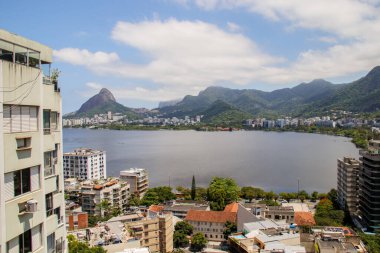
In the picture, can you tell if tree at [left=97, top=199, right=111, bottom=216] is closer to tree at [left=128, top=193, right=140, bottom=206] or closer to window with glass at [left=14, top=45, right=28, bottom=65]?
tree at [left=128, top=193, right=140, bottom=206]

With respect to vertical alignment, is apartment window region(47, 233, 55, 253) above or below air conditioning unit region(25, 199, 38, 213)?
below

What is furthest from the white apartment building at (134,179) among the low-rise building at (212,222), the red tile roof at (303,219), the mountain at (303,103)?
the mountain at (303,103)

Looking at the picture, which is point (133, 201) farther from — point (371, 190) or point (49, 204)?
point (49, 204)

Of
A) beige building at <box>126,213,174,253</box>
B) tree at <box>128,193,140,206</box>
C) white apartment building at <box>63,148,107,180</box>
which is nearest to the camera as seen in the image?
beige building at <box>126,213,174,253</box>

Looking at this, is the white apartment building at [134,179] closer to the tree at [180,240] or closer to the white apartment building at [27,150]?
the tree at [180,240]

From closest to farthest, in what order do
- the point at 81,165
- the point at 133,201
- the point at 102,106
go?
the point at 133,201, the point at 81,165, the point at 102,106

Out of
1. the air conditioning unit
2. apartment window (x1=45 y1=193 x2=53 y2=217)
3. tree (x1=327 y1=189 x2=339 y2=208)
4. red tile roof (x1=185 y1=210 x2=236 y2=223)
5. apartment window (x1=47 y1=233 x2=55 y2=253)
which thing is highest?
the air conditioning unit

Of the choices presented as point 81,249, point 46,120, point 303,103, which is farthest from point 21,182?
point 303,103

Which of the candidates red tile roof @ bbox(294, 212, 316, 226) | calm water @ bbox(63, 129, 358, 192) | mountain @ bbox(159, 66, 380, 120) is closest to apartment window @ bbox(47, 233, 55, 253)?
red tile roof @ bbox(294, 212, 316, 226)
